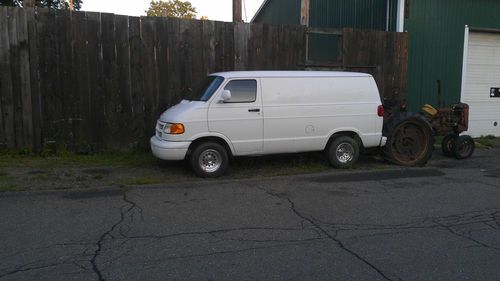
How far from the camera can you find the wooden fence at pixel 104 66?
9.26 meters

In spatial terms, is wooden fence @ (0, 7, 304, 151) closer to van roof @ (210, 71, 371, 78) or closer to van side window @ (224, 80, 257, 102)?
van roof @ (210, 71, 371, 78)

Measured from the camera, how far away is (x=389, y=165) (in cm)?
956

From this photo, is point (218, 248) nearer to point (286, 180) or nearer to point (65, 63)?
point (286, 180)

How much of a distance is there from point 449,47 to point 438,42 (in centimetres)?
39

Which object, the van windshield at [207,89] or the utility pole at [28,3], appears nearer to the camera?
the van windshield at [207,89]

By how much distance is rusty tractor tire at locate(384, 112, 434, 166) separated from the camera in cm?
943

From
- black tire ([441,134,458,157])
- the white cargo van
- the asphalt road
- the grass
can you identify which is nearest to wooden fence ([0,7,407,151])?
the grass

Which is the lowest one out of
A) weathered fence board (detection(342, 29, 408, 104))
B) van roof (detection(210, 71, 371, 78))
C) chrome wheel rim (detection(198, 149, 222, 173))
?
chrome wheel rim (detection(198, 149, 222, 173))

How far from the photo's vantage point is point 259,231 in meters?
5.43

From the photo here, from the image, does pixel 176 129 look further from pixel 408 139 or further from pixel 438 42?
pixel 438 42

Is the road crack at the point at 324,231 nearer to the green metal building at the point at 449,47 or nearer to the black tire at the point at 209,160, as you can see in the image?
the black tire at the point at 209,160

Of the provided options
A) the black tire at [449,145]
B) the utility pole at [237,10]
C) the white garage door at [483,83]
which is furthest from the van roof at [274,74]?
the white garage door at [483,83]

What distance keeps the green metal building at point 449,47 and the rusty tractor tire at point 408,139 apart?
2647mm

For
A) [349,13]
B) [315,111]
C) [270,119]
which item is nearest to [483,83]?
[349,13]
